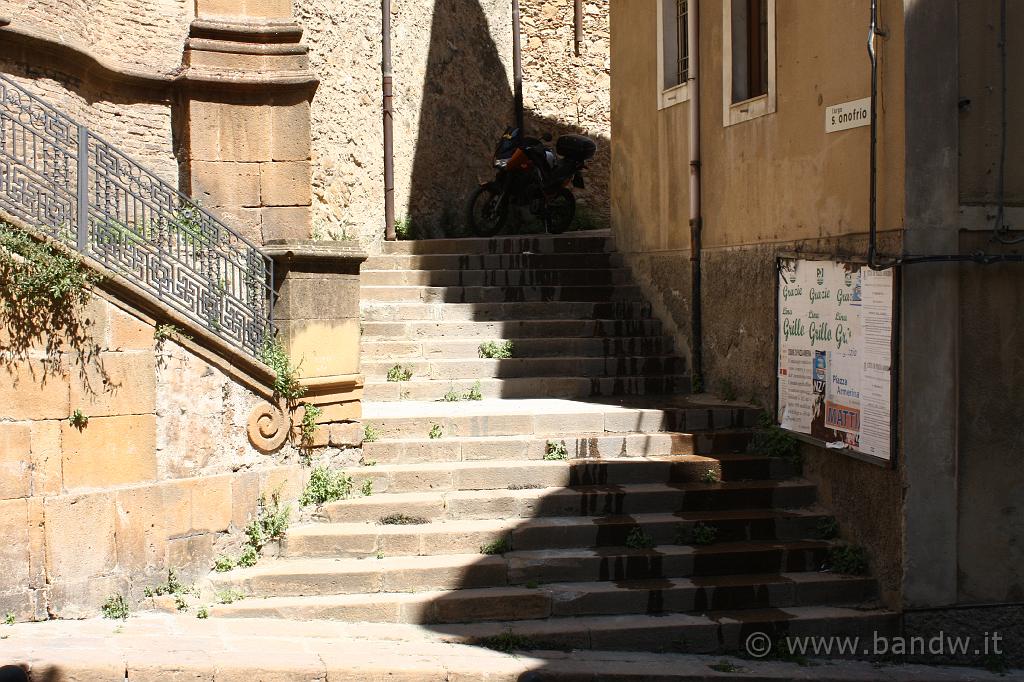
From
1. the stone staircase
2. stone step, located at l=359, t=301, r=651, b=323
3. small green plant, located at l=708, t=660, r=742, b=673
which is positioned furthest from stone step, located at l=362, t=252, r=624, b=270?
small green plant, located at l=708, t=660, r=742, b=673

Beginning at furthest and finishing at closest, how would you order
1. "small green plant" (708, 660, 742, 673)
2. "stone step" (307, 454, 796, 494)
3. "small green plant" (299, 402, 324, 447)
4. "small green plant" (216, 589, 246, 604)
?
"stone step" (307, 454, 796, 494) < "small green plant" (299, 402, 324, 447) < "small green plant" (216, 589, 246, 604) < "small green plant" (708, 660, 742, 673)

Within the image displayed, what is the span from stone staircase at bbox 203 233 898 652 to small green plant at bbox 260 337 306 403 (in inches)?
31.2

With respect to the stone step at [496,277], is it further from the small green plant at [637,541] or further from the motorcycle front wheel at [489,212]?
the small green plant at [637,541]

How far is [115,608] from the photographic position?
6.96m

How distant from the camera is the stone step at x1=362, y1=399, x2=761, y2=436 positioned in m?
8.55

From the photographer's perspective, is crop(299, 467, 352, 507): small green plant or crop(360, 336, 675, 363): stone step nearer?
crop(299, 467, 352, 507): small green plant

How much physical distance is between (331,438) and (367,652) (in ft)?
6.75

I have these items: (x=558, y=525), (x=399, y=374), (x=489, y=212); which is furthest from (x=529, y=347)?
(x=489, y=212)

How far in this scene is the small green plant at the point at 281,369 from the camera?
773cm

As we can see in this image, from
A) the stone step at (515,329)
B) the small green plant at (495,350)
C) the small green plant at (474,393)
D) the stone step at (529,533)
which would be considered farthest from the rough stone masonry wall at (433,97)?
the stone step at (529,533)

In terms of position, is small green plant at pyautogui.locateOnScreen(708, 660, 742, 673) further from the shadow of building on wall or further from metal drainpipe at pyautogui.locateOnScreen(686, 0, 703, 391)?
the shadow of building on wall

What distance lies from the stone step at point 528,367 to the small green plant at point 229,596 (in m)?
2.99

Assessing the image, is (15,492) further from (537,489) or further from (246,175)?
(246,175)

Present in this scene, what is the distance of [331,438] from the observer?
809cm
